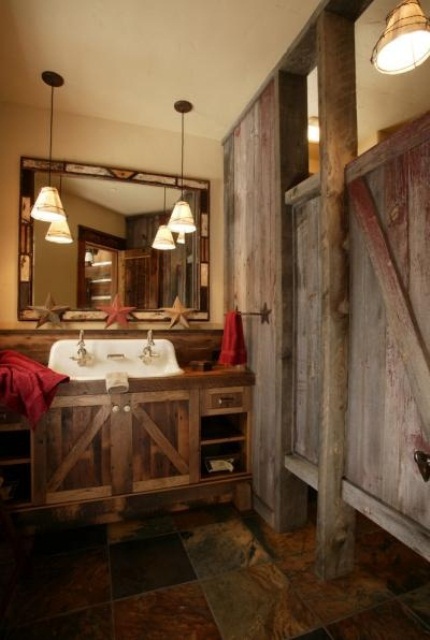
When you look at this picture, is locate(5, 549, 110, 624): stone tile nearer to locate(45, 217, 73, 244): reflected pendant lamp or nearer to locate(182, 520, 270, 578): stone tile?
locate(182, 520, 270, 578): stone tile

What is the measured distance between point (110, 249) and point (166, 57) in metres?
1.19

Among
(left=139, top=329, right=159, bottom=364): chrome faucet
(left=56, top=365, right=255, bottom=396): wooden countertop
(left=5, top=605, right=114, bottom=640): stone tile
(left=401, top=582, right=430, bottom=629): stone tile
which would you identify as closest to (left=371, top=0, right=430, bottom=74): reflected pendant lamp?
(left=56, top=365, right=255, bottom=396): wooden countertop

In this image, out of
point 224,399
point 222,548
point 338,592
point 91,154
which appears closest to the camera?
point 338,592

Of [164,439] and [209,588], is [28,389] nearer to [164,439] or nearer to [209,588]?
[164,439]

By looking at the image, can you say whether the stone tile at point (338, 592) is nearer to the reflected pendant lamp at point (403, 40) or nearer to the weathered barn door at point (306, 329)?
the weathered barn door at point (306, 329)

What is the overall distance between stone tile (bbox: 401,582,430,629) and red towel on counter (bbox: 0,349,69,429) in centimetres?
185

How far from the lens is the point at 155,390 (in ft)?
6.48

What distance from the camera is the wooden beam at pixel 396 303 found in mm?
1146

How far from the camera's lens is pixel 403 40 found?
4.68 ft

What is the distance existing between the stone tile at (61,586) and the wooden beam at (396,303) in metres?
1.54

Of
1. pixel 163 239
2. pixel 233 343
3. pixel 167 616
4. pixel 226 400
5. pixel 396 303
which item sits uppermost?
pixel 163 239

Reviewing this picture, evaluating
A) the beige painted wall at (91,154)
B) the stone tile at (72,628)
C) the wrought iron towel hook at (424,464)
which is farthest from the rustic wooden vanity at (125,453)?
the wrought iron towel hook at (424,464)

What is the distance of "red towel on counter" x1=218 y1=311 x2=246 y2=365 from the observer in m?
2.15

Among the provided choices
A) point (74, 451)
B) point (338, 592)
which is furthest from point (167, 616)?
point (74, 451)
